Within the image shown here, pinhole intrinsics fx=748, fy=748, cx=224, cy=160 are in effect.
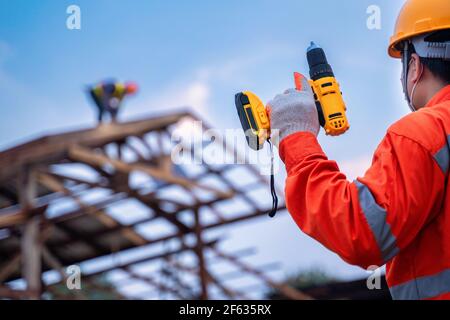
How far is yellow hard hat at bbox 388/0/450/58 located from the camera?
7.54 ft

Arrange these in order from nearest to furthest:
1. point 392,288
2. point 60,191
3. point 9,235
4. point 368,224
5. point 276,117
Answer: point 368,224 → point 392,288 → point 276,117 → point 60,191 → point 9,235

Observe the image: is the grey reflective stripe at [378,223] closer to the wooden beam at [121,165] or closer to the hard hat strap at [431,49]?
the hard hat strap at [431,49]

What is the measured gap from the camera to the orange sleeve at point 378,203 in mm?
1921

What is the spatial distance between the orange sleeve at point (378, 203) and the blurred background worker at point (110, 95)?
7.62 m

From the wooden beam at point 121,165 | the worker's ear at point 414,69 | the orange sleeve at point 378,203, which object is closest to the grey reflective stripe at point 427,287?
the orange sleeve at point 378,203

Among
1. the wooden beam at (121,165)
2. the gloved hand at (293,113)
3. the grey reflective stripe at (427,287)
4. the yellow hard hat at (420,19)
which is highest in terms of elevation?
the wooden beam at (121,165)

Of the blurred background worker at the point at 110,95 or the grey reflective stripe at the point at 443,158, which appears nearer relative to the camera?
the grey reflective stripe at the point at 443,158

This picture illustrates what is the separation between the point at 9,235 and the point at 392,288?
11242 millimetres

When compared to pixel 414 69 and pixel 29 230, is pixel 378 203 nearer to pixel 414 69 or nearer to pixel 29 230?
pixel 414 69

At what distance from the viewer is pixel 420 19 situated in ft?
7.70

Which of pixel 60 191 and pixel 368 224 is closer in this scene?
pixel 368 224
